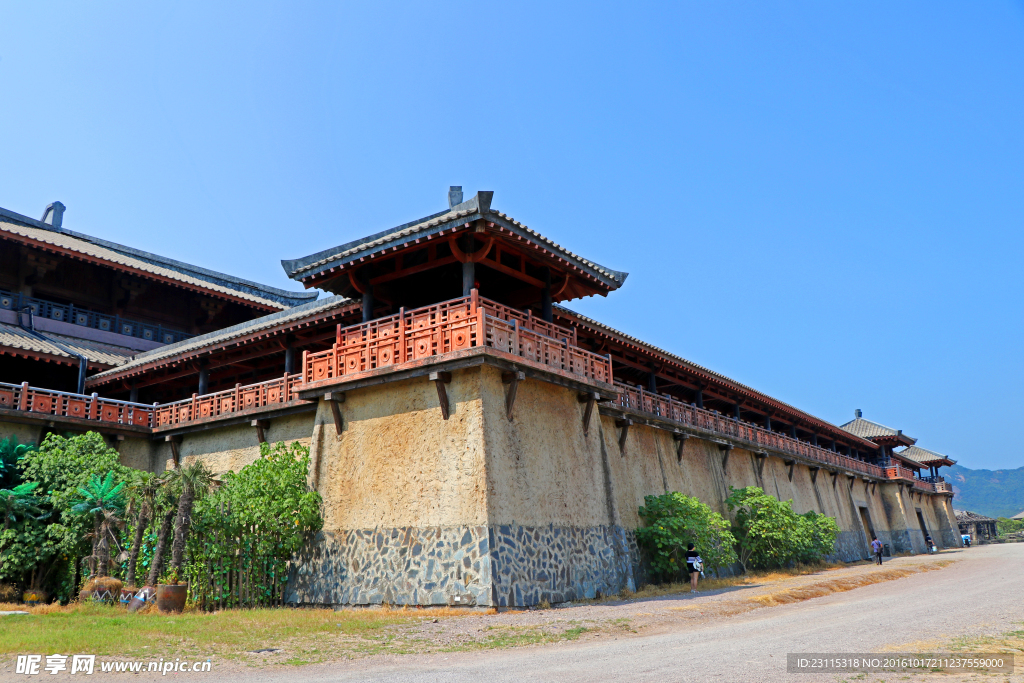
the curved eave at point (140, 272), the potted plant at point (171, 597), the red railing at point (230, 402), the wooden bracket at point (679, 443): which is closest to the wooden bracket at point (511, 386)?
the red railing at point (230, 402)

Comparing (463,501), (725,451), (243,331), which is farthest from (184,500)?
(725,451)

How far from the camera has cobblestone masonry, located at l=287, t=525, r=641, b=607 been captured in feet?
43.8

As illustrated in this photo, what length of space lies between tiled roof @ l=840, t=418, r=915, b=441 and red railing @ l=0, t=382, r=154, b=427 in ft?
141

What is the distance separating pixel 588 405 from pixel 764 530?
9.80 metres

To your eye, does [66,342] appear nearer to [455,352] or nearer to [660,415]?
[455,352]

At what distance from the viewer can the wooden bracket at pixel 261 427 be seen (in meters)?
19.4

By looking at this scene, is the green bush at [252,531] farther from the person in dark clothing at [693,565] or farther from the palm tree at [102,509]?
the person in dark clothing at [693,565]

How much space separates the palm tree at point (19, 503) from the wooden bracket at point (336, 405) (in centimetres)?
732

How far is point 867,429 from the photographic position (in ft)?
166

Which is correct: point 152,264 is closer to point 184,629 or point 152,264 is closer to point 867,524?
point 184,629

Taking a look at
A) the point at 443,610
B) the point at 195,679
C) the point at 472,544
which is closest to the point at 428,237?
the point at 472,544

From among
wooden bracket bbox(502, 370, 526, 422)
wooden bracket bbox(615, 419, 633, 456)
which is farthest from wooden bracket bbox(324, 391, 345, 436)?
wooden bracket bbox(615, 419, 633, 456)

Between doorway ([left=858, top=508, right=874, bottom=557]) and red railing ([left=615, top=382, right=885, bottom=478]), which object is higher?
red railing ([left=615, top=382, right=885, bottom=478])

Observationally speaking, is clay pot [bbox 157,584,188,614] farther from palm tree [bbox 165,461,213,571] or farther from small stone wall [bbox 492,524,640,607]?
small stone wall [bbox 492,524,640,607]
